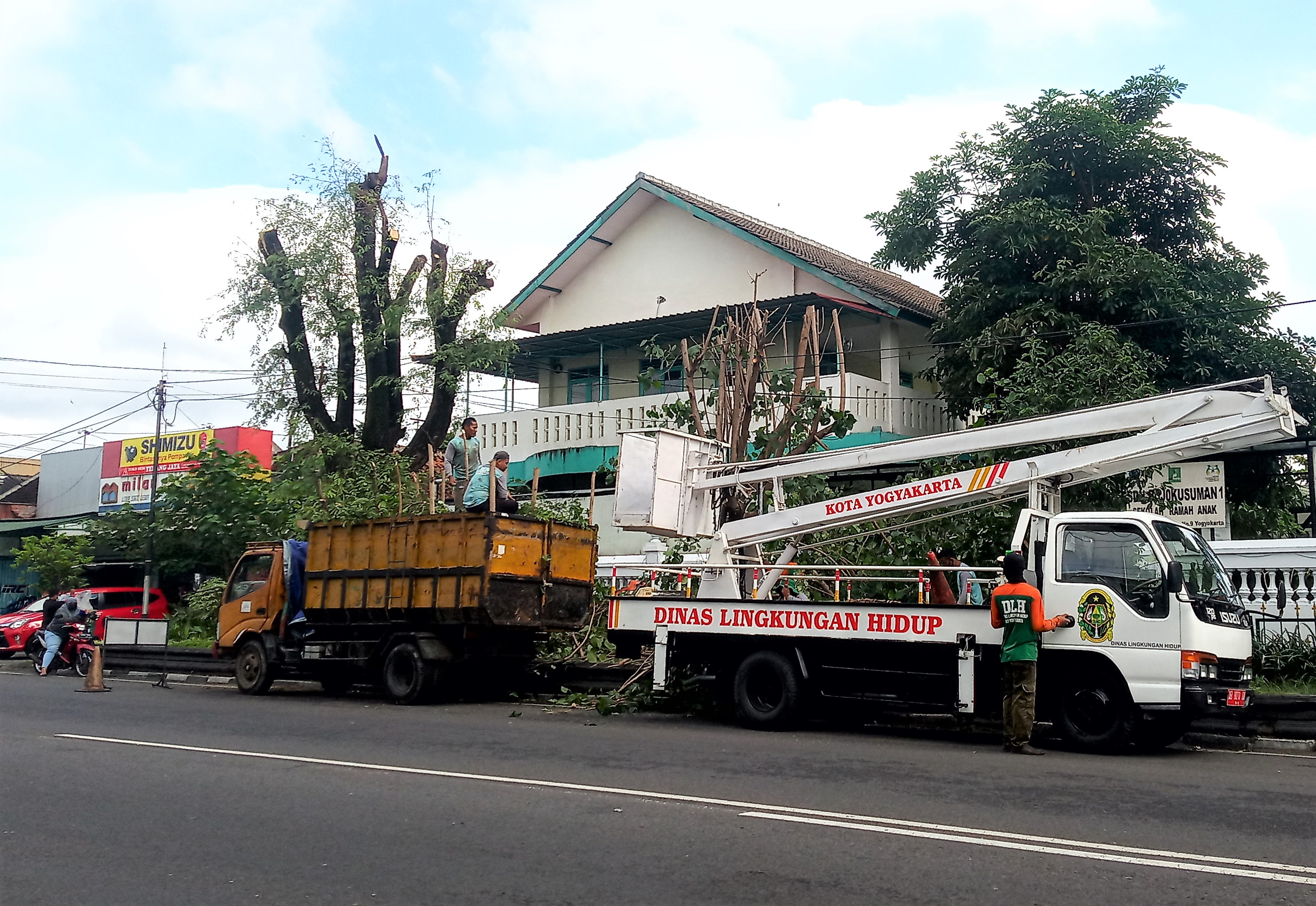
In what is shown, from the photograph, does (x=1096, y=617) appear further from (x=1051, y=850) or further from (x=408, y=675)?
(x=408, y=675)

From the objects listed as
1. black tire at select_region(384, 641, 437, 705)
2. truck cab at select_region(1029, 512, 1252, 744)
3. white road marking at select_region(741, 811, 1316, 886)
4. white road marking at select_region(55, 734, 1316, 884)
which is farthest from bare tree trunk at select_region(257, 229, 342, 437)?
white road marking at select_region(741, 811, 1316, 886)

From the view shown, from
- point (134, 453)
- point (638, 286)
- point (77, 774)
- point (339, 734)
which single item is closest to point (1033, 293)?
point (638, 286)

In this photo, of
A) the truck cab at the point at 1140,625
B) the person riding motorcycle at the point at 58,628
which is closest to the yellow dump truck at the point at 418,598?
the truck cab at the point at 1140,625

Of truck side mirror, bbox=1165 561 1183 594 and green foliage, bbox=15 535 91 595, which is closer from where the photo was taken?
truck side mirror, bbox=1165 561 1183 594

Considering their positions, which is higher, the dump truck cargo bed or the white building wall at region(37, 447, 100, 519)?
the white building wall at region(37, 447, 100, 519)

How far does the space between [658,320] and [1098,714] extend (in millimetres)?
16378

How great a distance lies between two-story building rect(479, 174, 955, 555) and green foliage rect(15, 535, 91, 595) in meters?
10.2

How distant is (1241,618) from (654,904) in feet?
24.3

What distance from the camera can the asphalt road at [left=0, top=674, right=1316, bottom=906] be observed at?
524 cm

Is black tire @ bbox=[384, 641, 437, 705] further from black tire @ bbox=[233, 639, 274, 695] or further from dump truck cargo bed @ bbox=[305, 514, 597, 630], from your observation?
black tire @ bbox=[233, 639, 274, 695]

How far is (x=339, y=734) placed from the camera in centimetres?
1084

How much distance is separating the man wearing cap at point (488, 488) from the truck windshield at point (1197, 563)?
7.27 m

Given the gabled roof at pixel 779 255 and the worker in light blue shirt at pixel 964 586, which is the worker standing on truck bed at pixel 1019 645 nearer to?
the worker in light blue shirt at pixel 964 586

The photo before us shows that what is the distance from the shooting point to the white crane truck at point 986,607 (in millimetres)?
9781
